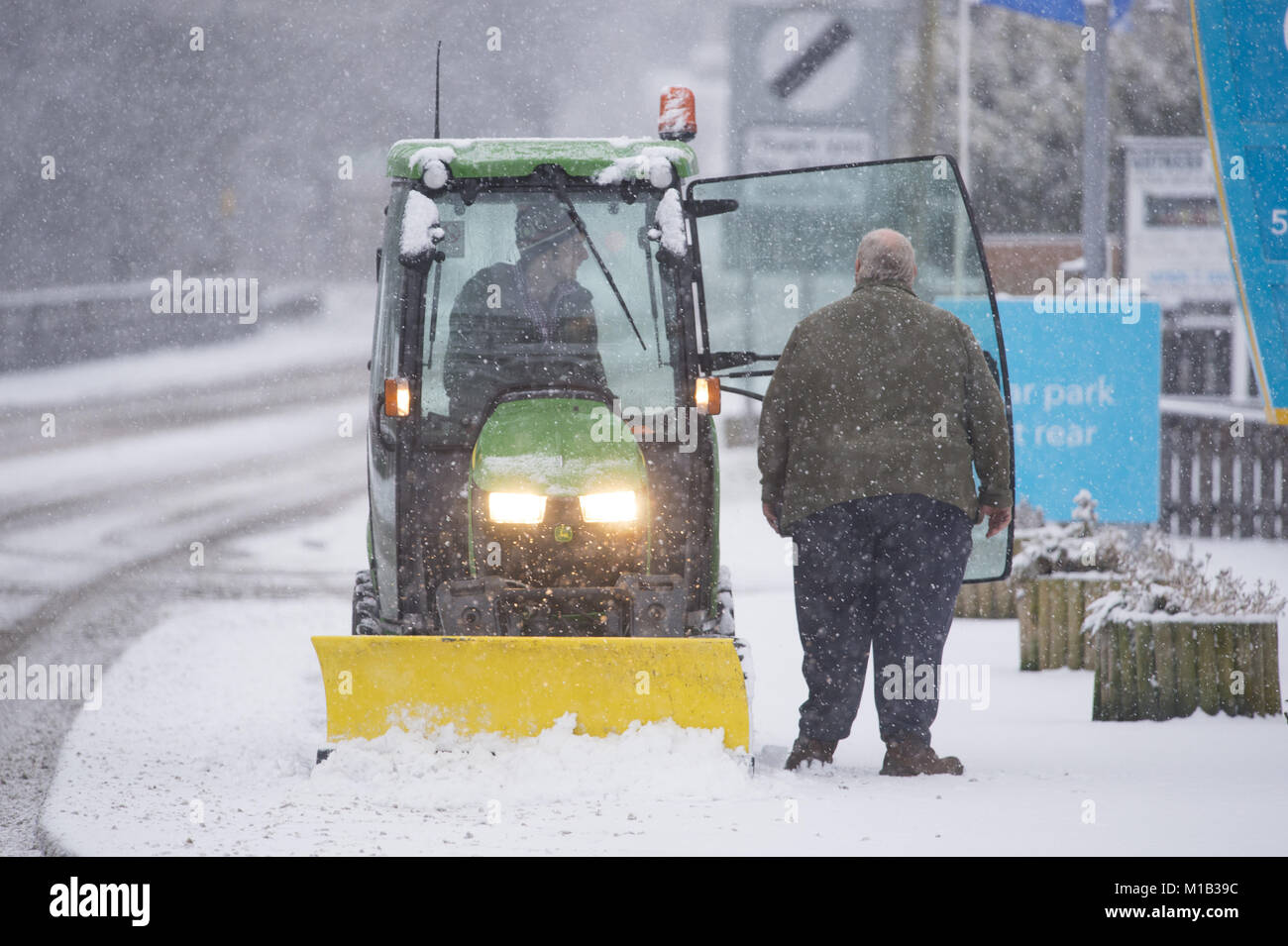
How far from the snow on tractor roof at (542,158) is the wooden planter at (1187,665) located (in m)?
2.65

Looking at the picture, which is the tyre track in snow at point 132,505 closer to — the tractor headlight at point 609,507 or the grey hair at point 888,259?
the tractor headlight at point 609,507

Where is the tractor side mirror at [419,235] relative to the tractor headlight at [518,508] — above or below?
above

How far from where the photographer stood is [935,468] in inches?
199

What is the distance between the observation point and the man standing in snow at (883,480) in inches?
200

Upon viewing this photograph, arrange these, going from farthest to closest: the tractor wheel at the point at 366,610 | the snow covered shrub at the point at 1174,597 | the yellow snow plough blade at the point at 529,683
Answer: the snow covered shrub at the point at 1174,597
the tractor wheel at the point at 366,610
the yellow snow plough blade at the point at 529,683

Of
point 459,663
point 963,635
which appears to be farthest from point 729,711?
point 963,635

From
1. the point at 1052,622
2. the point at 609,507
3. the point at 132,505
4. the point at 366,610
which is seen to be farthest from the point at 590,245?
the point at 132,505

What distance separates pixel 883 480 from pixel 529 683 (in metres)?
1.39

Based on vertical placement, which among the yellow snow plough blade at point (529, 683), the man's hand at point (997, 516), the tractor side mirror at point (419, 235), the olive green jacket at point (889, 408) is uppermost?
the tractor side mirror at point (419, 235)

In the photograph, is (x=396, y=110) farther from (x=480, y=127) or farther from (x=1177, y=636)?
(x=1177, y=636)

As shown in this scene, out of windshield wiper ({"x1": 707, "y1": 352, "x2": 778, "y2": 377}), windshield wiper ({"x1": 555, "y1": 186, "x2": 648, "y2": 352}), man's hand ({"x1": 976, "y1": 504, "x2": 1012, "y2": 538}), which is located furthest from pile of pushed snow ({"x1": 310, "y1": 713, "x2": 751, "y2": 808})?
windshield wiper ({"x1": 555, "y1": 186, "x2": 648, "y2": 352})

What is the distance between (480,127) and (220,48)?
7422 millimetres

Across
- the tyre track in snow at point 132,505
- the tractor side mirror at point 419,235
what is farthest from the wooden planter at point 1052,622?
the tyre track in snow at point 132,505

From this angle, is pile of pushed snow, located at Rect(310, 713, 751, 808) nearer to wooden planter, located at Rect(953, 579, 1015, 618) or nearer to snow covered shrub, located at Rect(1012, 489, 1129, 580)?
snow covered shrub, located at Rect(1012, 489, 1129, 580)
